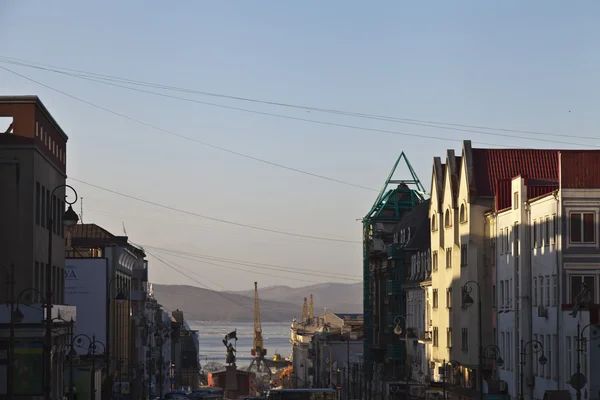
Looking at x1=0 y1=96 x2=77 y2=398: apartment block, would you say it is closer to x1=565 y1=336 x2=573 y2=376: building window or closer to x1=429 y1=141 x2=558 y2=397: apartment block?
x1=565 y1=336 x2=573 y2=376: building window

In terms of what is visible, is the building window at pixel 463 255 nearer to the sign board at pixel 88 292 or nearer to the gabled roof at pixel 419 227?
the gabled roof at pixel 419 227

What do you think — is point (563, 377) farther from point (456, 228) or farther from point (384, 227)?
point (384, 227)

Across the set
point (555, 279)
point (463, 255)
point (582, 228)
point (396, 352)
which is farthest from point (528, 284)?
point (396, 352)

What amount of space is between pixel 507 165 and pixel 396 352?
3579cm

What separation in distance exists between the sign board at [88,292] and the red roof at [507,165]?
116 ft

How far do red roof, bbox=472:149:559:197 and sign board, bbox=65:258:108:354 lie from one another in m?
35.2

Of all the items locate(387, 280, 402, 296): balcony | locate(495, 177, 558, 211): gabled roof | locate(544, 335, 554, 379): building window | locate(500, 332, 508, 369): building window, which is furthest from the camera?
locate(387, 280, 402, 296): balcony

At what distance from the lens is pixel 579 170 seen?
2539 inches

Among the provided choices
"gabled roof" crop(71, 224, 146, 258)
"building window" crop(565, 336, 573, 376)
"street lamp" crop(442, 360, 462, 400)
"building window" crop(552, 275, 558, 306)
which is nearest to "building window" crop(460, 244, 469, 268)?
"street lamp" crop(442, 360, 462, 400)

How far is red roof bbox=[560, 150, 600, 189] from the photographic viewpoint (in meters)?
64.1

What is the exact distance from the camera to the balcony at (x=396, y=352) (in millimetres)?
116938

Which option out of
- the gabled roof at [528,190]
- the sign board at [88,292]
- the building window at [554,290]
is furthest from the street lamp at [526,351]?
the sign board at [88,292]

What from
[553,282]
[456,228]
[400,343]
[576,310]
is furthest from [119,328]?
[576,310]

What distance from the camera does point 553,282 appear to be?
6519 cm
